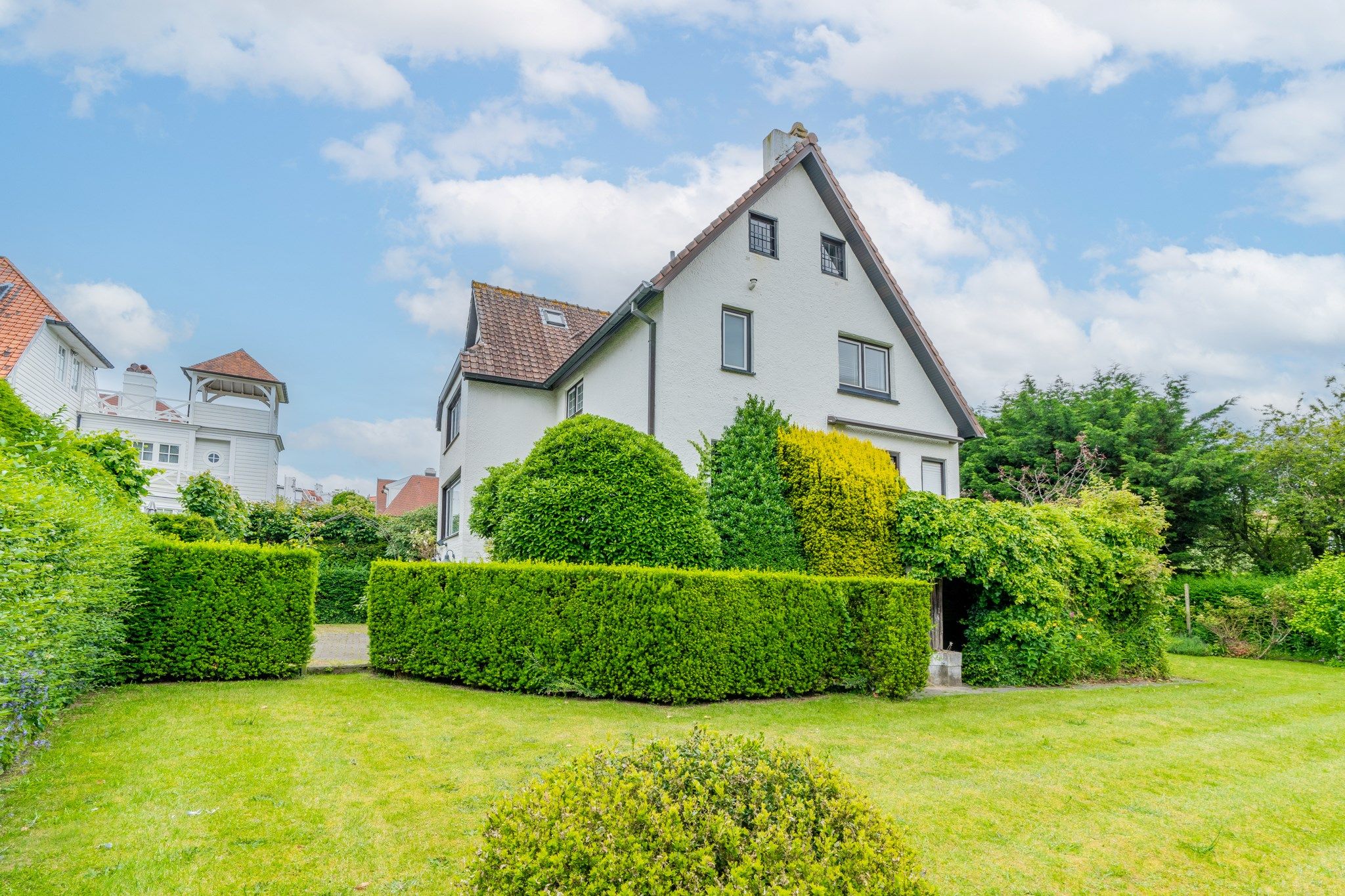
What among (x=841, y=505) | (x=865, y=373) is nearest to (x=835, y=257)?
(x=865, y=373)

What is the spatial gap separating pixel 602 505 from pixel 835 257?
9.11 m

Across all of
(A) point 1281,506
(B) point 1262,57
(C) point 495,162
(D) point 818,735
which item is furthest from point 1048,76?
(A) point 1281,506

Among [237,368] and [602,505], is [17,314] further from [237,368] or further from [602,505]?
[602,505]

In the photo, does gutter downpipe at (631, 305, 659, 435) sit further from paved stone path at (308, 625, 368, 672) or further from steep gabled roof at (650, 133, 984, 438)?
paved stone path at (308, 625, 368, 672)

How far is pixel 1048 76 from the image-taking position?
39.8 feet

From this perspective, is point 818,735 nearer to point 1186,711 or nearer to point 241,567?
point 1186,711

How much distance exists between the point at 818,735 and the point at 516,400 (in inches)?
A: 508

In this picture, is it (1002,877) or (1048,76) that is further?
(1048,76)

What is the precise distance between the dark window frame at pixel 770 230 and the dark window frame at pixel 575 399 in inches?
201

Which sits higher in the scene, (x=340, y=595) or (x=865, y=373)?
(x=865, y=373)

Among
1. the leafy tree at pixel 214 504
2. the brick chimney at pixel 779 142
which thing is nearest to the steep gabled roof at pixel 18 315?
the leafy tree at pixel 214 504

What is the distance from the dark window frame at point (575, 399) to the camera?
16859 mm

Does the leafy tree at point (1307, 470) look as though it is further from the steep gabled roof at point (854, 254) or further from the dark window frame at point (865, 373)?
the dark window frame at point (865, 373)

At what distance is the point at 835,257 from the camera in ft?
53.0
